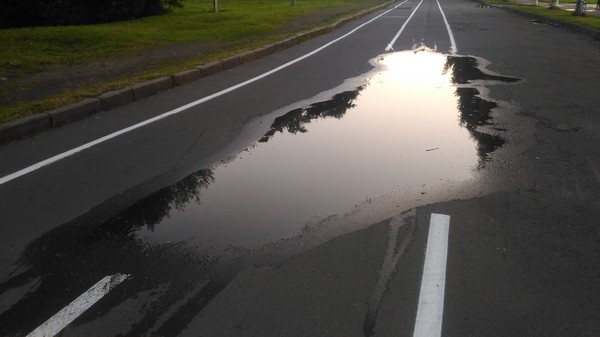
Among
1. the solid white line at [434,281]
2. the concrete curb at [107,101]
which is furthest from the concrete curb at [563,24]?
the solid white line at [434,281]

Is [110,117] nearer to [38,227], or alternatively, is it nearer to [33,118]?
[33,118]

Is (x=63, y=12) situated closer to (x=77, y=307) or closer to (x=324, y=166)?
(x=324, y=166)

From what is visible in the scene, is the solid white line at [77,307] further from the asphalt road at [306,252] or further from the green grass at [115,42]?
the green grass at [115,42]

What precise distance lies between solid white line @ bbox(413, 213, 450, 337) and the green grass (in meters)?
5.62

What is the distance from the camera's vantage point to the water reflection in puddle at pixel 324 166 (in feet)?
13.7

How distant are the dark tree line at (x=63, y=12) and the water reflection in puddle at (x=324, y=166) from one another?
514 inches

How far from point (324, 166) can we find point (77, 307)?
9.80 ft

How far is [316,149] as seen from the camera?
19.8 ft

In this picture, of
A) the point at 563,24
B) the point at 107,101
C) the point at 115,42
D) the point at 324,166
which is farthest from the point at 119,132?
the point at 563,24

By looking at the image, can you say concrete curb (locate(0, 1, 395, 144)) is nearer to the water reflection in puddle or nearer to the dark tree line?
the water reflection in puddle

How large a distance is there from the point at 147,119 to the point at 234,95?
1.84 metres

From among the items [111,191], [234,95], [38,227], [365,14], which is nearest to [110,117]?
[234,95]

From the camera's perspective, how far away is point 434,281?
10.7ft

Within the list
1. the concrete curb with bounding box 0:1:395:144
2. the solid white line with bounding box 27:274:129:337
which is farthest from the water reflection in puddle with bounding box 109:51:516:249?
the concrete curb with bounding box 0:1:395:144
